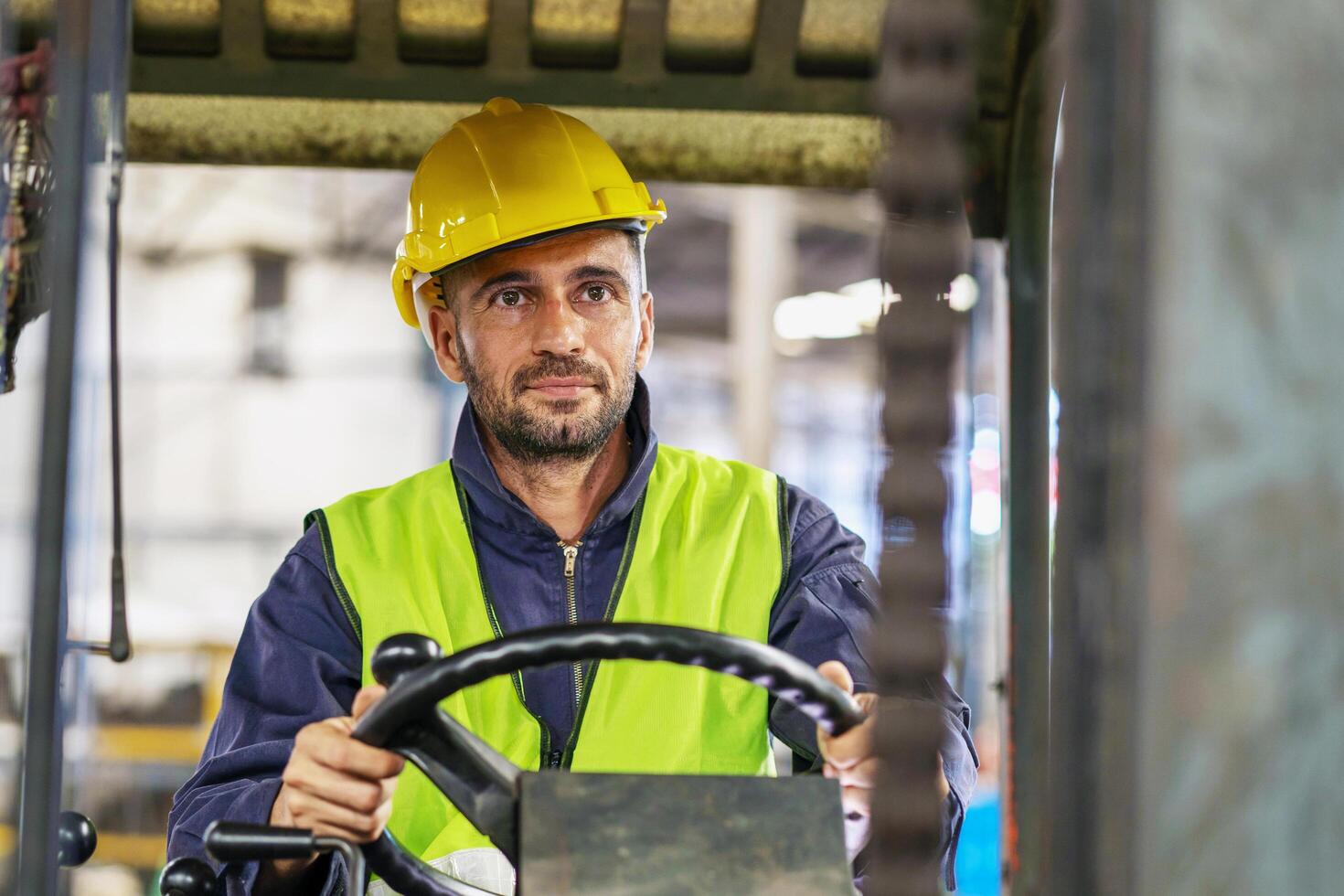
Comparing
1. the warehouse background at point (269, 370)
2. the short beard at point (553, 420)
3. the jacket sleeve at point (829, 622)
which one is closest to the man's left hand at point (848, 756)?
the jacket sleeve at point (829, 622)

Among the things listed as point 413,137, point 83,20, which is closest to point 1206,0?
point 83,20

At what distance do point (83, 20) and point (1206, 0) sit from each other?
0.77m

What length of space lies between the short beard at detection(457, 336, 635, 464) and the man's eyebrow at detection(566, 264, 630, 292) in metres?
0.13

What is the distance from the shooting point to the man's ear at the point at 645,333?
271cm

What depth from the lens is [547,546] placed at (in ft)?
8.14

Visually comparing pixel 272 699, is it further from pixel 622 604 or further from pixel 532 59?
pixel 532 59

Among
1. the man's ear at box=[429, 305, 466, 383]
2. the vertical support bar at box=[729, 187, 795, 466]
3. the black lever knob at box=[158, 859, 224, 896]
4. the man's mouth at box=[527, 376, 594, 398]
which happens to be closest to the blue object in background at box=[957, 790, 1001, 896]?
the vertical support bar at box=[729, 187, 795, 466]

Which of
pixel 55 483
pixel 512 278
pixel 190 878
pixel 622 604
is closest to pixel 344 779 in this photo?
pixel 190 878

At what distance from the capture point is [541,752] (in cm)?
231

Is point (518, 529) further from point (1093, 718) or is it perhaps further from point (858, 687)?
point (1093, 718)

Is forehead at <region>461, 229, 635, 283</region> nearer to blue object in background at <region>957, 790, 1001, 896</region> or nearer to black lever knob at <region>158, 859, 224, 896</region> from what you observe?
black lever knob at <region>158, 859, 224, 896</region>

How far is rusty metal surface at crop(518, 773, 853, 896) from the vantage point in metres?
1.23

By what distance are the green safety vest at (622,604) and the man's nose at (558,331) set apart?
283mm

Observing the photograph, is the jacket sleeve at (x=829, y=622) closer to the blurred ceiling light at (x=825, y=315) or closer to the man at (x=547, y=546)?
the man at (x=547, y=546)
